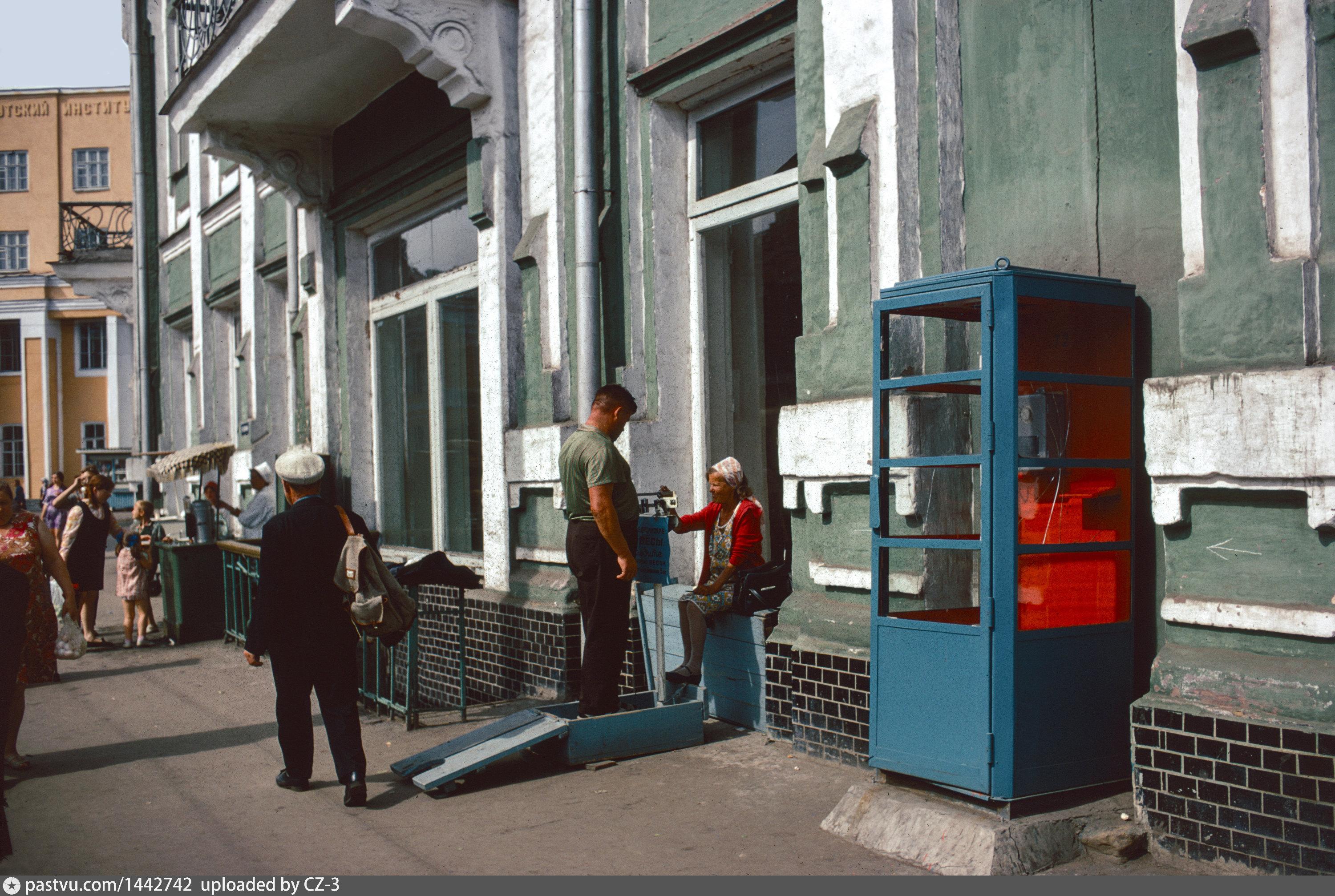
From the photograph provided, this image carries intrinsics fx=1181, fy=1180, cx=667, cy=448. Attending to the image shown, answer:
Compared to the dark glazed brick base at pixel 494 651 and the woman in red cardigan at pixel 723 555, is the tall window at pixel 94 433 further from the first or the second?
the woman in red cardigan at pixel 723 555

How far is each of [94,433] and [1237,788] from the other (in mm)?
42281

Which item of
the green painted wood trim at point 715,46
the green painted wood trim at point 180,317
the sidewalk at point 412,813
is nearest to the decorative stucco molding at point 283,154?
the green painted wood trim at point 715,46

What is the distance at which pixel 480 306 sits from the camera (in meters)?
8.38

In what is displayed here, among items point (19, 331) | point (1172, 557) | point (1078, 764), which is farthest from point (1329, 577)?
point (19, 331)

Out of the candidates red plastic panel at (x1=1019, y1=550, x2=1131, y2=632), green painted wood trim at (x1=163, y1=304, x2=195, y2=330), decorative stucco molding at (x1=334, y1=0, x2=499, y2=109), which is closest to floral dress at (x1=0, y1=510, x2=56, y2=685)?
decorative stucco molding at (x1=334, y1=0, x2=499, y2=109)

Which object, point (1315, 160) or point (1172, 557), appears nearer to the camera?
point (1315, 160)

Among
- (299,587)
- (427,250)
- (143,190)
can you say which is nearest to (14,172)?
(143,190)

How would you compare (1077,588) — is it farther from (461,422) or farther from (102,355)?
(102,355)

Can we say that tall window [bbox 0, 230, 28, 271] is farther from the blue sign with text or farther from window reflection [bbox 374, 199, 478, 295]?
the blue sign with text

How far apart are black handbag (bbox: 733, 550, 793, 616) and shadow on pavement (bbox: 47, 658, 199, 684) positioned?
5.53 metres

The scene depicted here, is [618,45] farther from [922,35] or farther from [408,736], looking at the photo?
[408,736]

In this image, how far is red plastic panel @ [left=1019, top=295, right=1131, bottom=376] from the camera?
4488 millimetres

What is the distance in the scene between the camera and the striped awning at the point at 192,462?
12.4m

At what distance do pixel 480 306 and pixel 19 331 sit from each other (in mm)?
37732
